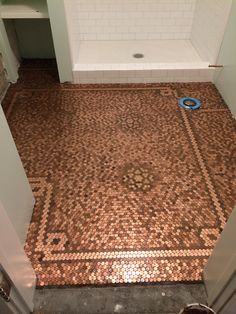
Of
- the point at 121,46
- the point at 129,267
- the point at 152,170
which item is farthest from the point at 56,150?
the point at 121,46

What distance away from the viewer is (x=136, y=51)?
2.41 meters

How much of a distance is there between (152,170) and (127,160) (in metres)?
0.16

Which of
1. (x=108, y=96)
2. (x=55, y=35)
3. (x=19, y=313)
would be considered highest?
(x=55, y=35)

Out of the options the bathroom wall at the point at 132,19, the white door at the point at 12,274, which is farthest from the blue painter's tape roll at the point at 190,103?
the white door at the point at 12,274

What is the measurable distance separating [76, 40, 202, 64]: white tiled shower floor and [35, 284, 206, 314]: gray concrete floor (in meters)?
1.82

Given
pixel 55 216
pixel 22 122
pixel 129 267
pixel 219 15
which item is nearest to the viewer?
pixel 129 267

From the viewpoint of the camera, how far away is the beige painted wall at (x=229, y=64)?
5.65 feet

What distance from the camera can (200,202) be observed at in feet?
4.18

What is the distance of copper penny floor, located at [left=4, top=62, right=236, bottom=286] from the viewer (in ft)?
3.51

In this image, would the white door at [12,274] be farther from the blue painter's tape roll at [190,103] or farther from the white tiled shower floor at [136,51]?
the white tiled shower floor at [136,51]

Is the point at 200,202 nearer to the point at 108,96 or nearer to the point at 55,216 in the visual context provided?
the point at 55,216

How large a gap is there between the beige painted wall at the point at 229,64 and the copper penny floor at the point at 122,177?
75 millimetres

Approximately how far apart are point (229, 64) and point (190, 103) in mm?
377

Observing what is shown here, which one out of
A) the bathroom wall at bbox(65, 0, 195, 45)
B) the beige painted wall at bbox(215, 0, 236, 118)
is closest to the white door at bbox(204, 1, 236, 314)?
the beige painted wall at bbox(215, 0, 236, 118)
